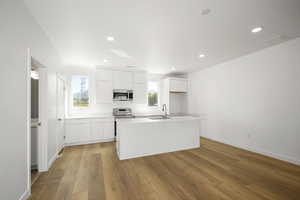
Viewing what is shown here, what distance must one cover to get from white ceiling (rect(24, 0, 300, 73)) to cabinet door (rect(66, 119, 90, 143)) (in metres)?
2.12

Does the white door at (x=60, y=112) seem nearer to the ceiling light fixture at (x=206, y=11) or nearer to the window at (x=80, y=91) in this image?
the window at (x=80, y=91)

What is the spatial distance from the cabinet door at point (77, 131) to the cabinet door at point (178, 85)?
3561mm

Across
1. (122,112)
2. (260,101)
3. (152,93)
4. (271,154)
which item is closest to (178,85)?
(152,93)

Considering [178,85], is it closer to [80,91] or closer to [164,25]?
[164,25]

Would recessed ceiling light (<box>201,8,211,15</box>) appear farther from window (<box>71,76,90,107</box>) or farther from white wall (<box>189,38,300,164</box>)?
window (<box>71,76,90,107</box>)

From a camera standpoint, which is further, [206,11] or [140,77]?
[140,77]

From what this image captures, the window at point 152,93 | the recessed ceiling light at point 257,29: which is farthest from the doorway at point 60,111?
the recessed ceiling light at point 257,29

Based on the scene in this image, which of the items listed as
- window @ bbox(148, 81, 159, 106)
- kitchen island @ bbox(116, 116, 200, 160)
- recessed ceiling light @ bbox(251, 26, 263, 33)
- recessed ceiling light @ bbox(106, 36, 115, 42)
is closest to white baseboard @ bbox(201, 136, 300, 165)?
kitchen island @ bbox(116, 116, 200, 160)

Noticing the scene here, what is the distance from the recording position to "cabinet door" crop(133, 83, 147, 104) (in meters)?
4.77

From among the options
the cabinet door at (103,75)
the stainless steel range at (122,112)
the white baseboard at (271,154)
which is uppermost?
the cabinet door at (103,75)

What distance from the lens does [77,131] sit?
379 centimetres

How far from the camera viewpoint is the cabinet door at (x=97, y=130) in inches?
156

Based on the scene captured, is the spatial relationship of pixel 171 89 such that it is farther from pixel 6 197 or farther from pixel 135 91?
pixel 6 197

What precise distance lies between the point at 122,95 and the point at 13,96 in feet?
10.9
